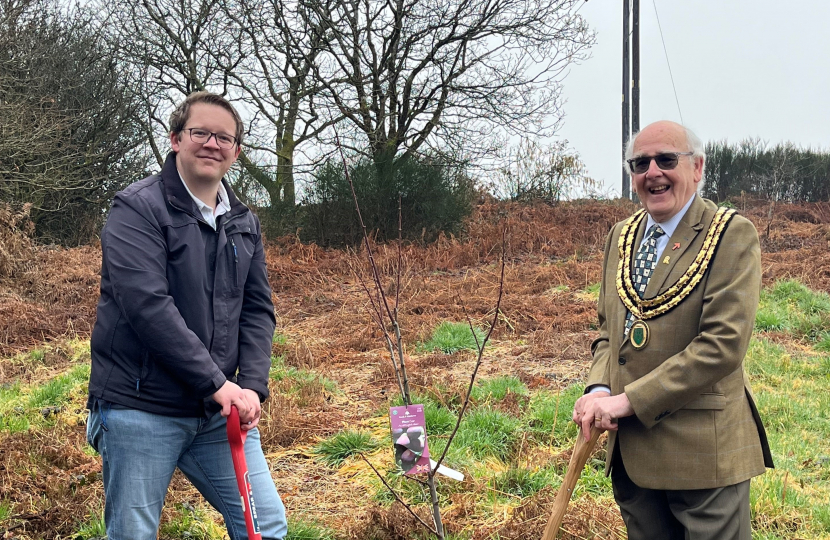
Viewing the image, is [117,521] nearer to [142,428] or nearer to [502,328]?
[142,428]

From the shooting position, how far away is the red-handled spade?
2.45 metres

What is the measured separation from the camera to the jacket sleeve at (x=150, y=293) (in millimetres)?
2201

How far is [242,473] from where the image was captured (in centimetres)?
247

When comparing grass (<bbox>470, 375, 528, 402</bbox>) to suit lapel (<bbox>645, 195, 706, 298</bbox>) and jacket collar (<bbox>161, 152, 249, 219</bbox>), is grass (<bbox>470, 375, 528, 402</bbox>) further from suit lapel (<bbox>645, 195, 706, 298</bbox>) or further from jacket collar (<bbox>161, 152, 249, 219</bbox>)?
jacket collar (<bbox>161, 152, 249, 219</bbox>)

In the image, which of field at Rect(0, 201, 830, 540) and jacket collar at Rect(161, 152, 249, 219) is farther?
field at Rect(0, 201, 830, 540)

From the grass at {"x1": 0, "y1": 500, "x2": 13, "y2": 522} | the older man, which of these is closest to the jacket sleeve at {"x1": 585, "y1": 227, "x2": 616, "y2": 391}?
the older man

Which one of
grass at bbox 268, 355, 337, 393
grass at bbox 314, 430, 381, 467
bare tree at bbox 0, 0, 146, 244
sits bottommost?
grass at bbox 314, 430, 381, 467

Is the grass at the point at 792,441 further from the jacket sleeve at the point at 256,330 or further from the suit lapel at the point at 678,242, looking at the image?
Answer: the jacket sleeve at the point at 256,330

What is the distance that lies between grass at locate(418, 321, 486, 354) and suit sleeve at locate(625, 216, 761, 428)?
17.3 feet

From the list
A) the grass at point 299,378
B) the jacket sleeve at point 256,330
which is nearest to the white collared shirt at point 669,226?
the jacket sleeve at point 256,330

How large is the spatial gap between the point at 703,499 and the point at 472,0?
13.5m

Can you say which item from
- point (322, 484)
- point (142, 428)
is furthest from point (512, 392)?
point (142, 428)

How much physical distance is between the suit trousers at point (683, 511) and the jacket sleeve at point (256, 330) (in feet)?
4.39

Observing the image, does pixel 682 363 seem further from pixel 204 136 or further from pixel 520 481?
pixel 520 481
